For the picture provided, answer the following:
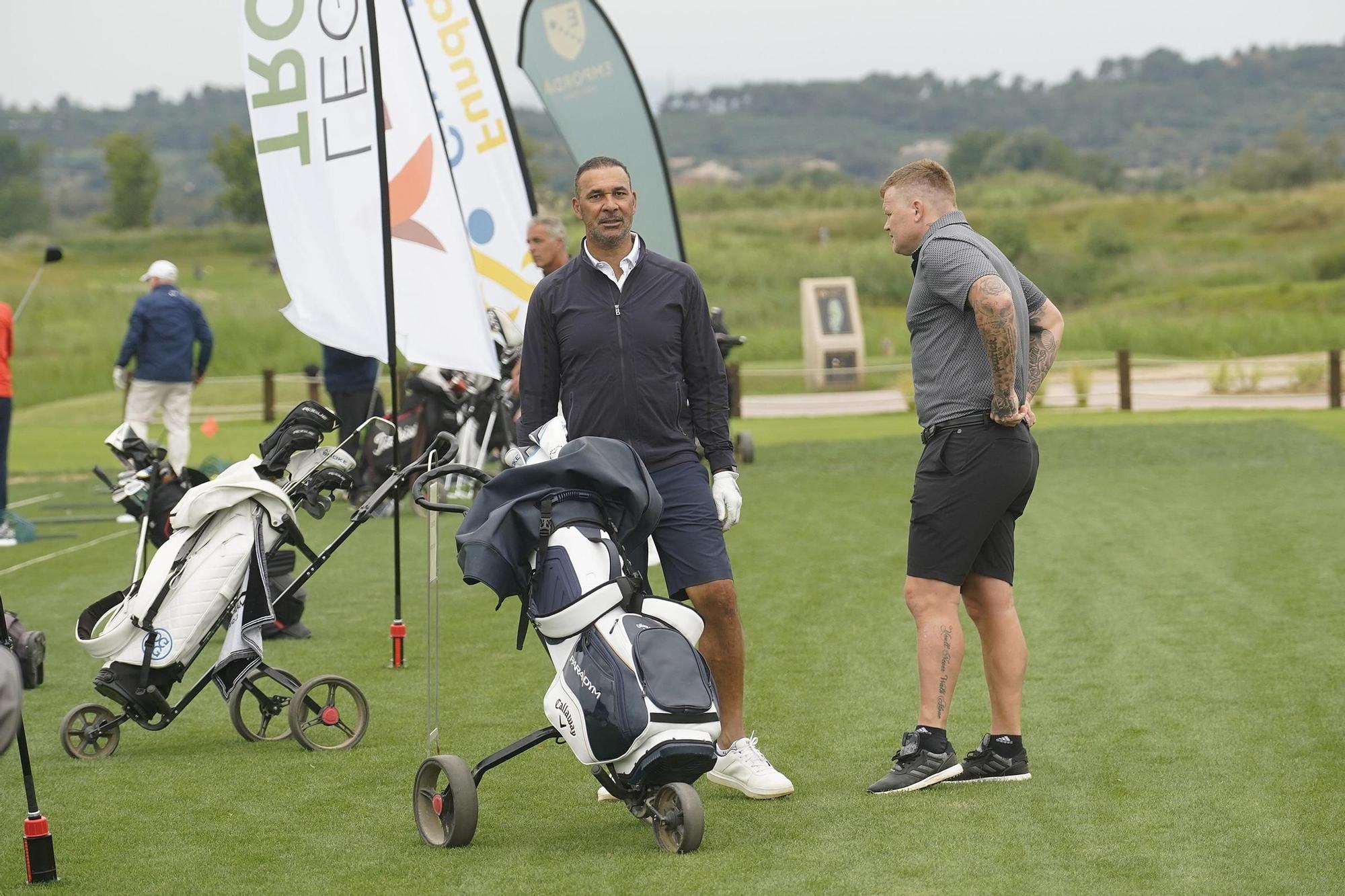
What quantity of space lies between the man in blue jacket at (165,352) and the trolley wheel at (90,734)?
27.8 feet

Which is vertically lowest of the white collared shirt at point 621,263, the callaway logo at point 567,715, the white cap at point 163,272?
the callaway logo at point 567,715

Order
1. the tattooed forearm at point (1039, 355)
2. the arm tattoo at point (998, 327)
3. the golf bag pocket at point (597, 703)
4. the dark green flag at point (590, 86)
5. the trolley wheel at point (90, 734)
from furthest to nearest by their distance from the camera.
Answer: the dark green flag at point (590, 86)
the trolley wheel at point (90, 734)
the tattooed forearm at point (1039, 355)
the arm tattoo at point (998, 327)
the golf bag pocket at point (597, 703)

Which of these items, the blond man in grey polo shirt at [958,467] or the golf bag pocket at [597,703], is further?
the blond man in grey polo shirt at [958,467]

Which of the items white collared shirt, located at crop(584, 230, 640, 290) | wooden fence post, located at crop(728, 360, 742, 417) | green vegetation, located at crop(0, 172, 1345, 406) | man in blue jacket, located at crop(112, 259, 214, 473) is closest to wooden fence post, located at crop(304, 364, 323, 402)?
man in blue jacket, located at crop(112, 259, 214, 473)

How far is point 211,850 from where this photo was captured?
4977mm

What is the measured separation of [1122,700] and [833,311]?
23994mm

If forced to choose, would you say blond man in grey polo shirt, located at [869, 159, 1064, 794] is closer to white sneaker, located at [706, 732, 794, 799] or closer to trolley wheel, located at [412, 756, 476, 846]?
white sneaker, located at [706, 732, 794, 799]

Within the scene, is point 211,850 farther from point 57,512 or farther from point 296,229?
point 57,512

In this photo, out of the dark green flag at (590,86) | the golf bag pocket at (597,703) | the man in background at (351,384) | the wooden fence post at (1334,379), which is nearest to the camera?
the golf bag pocket at (597,703)

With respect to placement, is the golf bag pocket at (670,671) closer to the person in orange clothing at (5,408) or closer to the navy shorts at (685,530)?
the navy shorts at (685,530)

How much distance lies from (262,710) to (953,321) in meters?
2.94

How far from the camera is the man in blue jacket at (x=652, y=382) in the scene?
5.27 metres

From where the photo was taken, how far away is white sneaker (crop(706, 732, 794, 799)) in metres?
5.32

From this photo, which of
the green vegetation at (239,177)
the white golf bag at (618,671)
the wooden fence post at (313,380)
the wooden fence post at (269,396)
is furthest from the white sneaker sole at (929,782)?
the green vegetation at (239,177)
